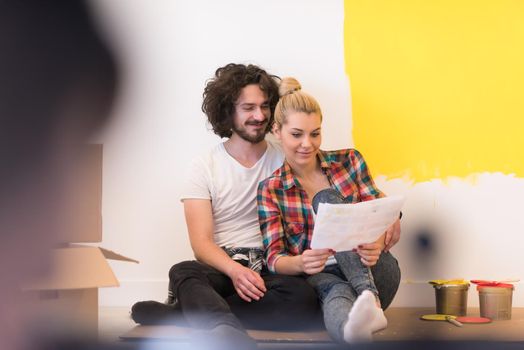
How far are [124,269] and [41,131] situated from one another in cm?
192

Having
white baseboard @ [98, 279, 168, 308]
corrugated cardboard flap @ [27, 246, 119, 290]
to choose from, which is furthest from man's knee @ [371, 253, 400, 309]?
corrugated cardboard flap @ [27, 246, 119, 290]

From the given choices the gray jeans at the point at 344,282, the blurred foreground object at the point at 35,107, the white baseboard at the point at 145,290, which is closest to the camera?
the blurred foreground object at the point at 35,107

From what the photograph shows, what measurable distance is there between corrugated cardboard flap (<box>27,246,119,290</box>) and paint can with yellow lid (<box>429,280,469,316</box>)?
1.59m

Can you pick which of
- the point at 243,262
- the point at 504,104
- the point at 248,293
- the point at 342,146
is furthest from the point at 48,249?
Result: the point at 504,104

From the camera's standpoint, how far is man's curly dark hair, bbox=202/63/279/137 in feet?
5.81

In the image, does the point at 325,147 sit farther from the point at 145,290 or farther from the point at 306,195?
the point at 145,290

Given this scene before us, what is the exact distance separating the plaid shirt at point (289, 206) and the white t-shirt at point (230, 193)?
13 centimetres

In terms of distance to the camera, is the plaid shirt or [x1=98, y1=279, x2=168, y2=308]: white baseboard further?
[x1=98, y1=279, x2=168, y2=308]: white baseboard

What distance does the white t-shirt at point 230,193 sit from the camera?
5.77ft

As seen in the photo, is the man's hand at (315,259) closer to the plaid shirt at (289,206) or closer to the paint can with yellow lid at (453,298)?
the plaid shirt at (289,206)

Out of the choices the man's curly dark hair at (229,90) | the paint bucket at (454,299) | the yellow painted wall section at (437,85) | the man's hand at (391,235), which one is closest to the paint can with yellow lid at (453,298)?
the paint bucket at (454,299)

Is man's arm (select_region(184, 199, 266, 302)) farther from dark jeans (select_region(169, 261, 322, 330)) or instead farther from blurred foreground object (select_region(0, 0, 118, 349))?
blurred foreground object (select_region(0, 0, 118, 349))

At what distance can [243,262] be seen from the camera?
1.69 metres

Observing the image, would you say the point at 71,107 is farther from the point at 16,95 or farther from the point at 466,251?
the point at 466,251
